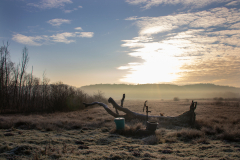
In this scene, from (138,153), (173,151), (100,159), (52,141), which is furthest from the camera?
(52,141)

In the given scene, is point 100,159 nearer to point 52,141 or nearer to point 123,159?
point 123,159

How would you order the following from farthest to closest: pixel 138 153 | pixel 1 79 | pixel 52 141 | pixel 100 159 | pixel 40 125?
1. pixel 1 79
2. pixel 40 125
3. pixel 52 141
4. pixel 138 153
5. pixel 100 159

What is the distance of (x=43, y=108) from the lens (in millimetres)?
16859

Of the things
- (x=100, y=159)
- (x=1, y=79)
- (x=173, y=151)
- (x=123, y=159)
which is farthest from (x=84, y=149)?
(x=1, y=79)

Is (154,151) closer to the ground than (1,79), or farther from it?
closer to the ground

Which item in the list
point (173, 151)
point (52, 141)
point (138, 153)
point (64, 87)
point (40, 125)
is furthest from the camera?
point (64, 87)

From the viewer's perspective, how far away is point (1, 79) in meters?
15.5

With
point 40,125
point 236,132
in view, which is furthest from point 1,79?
point 236,132

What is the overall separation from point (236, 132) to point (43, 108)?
17776 millimetres

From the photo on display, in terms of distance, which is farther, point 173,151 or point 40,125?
point 40,125

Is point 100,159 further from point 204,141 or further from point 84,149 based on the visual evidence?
point 204,141

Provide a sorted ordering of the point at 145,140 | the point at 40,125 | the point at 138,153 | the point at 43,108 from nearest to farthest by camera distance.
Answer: the point at 138,153 < the point at 145,140 < the point at 40,125 < the point at 43,108

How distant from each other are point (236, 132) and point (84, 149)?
678cm

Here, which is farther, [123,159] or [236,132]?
[236,132]
